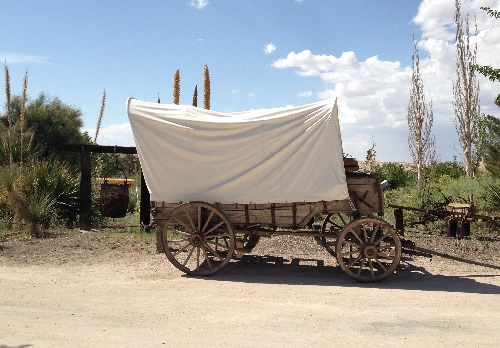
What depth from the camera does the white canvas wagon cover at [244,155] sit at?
7.93m

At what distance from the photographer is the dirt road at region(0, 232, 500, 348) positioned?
5.01 metres

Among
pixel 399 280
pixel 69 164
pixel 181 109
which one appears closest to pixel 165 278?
pixel 181 109

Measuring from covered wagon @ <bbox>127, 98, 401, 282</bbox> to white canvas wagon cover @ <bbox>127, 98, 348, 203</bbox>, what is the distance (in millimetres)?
14

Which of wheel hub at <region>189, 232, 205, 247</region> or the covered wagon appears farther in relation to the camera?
wheel hub at <region>189, 232, 205, 247</region>

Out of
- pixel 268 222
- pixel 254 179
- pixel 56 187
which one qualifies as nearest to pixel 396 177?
pixel 56 187

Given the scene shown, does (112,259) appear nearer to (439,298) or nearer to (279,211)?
(279,211)

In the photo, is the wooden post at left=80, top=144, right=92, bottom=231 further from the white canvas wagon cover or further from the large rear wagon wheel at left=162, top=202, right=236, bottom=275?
the large rear wagon wheel at left=162, top=202, right=236, bottom=275

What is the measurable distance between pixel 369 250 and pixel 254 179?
1890 millimetres

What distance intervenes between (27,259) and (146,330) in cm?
502

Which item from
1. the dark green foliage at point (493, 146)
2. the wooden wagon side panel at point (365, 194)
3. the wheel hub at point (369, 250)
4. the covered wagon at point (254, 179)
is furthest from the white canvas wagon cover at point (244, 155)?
the dark green foliage at point (493, 146)

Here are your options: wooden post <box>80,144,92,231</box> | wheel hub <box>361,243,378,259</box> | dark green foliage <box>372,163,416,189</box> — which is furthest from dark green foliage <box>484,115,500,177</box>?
wooden post <box>80,144,92,231</box>

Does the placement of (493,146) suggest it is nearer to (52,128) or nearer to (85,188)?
(85,188)

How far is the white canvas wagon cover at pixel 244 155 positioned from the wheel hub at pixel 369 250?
788mm

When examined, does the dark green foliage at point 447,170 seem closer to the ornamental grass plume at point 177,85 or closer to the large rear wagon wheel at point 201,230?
the ornamental grass plume at point 177,85
